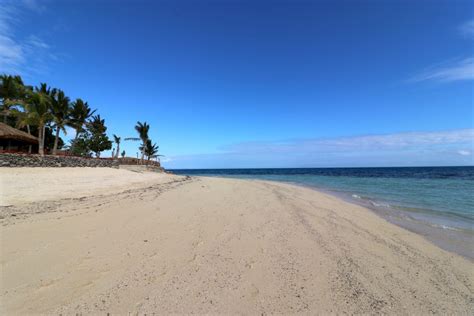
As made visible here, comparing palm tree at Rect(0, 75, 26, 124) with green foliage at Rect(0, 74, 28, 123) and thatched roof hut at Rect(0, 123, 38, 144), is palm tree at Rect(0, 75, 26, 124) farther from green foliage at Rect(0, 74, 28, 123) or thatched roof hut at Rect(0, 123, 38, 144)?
thatched roof hut at Rect(0, 123, 38, 144)

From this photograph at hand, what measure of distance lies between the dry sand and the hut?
20.6 meters

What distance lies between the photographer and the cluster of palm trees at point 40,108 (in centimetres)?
2152

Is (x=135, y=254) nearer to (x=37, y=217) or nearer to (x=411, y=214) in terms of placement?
(x=37, y=217)

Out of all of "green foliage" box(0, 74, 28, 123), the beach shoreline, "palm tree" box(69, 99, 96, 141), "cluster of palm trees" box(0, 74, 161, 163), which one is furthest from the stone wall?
the beach shoreline

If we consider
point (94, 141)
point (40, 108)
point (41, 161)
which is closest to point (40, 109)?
point (40, 108)

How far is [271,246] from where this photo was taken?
4.58m

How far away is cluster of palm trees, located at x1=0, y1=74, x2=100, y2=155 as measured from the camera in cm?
2152

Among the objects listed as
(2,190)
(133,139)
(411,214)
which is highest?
(133,139)

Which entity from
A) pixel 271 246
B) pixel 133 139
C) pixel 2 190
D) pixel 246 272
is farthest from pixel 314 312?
pixel 133 139

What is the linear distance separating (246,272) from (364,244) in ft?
10.4

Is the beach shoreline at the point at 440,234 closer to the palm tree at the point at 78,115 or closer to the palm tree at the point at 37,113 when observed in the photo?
the palm tree at the point at 37,113

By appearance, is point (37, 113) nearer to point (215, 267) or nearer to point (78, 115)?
point (78, 115)

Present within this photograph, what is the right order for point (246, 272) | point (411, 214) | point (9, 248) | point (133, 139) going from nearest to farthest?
point (246, 272), point (9, 248), point (411, 214), point (133, 139)

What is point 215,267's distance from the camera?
3.55m
